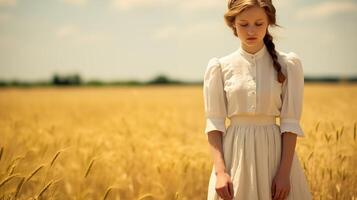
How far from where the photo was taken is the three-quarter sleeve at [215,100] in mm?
1857

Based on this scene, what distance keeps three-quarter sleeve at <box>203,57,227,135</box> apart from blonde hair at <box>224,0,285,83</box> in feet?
0.66

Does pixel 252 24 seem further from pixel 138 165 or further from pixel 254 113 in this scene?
pixel 138 165

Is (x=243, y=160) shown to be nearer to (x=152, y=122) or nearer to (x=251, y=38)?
(x=251, y=38)

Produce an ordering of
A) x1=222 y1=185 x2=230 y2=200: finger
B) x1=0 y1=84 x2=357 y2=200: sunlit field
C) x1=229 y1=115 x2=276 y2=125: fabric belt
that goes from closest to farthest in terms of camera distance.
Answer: x1=222 y1=185 x2=230 y2=200: finger, x1=229 y1=115 x2=276 y2=125: fabric belt, x1=0 y1=84 x2=357 y2=200: sunlit field

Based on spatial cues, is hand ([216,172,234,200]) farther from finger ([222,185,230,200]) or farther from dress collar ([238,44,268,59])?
dress collar ([238,44,268,59])

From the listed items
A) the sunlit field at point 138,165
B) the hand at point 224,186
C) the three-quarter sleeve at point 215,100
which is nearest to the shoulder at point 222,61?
the three-quarter sleeve at point 215,100

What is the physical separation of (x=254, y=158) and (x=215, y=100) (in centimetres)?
28

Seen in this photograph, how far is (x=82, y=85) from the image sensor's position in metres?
48.9

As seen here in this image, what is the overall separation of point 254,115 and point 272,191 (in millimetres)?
308

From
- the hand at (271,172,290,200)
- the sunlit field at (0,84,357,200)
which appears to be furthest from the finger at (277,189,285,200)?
the sunlit field at (0,84,357,200)

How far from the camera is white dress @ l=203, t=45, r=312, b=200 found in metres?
1.82

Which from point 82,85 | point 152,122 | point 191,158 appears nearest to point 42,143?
point 191,158

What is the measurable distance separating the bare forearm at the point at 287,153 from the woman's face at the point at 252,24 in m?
0.39

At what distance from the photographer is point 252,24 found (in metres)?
1.80
